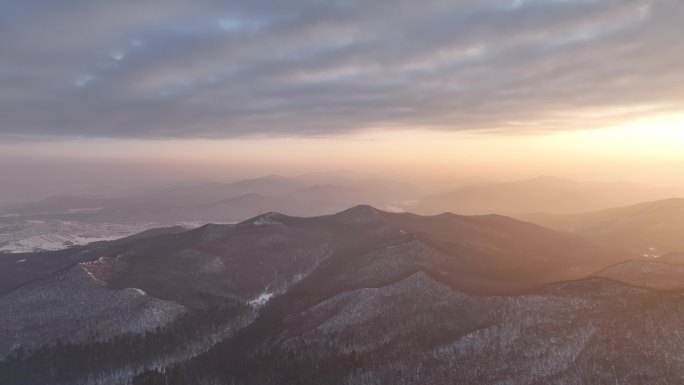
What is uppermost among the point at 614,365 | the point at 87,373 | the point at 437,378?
the point at 614,365

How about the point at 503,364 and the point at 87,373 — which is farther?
the point at 87,373

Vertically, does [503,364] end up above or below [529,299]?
below

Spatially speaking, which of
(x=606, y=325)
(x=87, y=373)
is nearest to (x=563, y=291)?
(x=606, y=325)

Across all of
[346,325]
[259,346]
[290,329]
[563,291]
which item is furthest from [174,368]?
[563,291]

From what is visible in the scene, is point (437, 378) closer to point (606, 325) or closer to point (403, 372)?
point (403, 372)

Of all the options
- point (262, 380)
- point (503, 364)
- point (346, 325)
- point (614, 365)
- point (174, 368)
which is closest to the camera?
point (614, 365)

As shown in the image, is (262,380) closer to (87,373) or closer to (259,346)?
(259,346)

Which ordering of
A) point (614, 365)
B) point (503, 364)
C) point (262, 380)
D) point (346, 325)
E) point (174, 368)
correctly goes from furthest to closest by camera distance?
point (346, 325) → point (174, 368) → point (262, 380) → point (503, 364) → point (614, 365)

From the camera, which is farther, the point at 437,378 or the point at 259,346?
the point at 259,346

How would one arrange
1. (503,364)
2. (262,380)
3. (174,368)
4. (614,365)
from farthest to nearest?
(174,368) < (262,380) < (503,364) < (614,365)
